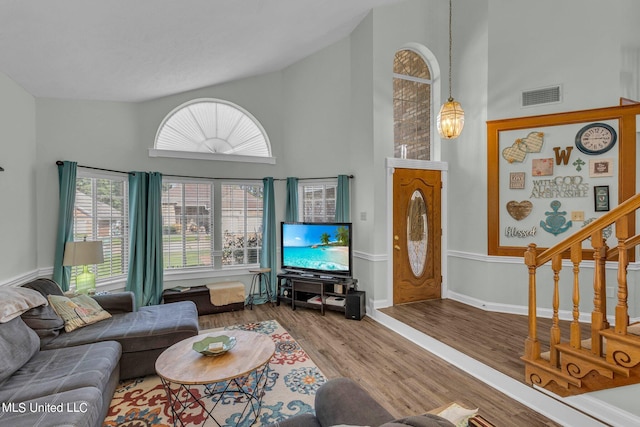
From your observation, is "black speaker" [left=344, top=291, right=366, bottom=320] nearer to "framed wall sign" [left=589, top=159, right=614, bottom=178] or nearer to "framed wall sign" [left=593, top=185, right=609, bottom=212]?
"framed wall sign" [left=593, top=185, right=609, bottom=212]

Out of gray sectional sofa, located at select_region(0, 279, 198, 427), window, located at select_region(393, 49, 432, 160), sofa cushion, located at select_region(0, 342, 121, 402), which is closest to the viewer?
gray sectional sofa, located at select_region(0, 279, 198, 427)

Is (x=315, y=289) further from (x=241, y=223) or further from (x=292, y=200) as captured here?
(x=241, y=223)

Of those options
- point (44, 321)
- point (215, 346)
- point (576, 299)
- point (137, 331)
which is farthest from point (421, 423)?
point (44, 321)

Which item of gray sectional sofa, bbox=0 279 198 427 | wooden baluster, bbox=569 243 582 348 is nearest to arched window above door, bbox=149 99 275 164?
gray sectional sofa, bbox=0 279 198 427

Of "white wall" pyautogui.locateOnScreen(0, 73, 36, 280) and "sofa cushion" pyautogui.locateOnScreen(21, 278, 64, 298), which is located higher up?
"white wall" pyautogui.locateOnScreen(0, 73, 36, 280)

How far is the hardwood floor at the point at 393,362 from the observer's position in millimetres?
2354

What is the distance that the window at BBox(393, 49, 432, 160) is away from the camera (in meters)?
4.70

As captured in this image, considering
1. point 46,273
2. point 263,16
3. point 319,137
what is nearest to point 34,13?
point 263,16

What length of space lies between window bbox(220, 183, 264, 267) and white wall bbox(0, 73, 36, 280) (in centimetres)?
237

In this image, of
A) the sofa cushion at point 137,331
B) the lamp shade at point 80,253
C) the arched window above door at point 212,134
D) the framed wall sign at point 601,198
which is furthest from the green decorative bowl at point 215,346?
the framed wall sign at point 601,198

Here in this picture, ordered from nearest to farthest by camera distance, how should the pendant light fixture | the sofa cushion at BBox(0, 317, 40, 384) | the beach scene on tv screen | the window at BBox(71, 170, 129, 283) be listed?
the sofa cushion at BBox(0, 317, 40, 384), the pendant light fixture, the window at BBox(71, 170, 129, 283), the beach scene on tv screen

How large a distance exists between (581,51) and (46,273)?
277 inches

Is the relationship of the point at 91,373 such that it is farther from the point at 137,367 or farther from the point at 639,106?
the point at 639,106

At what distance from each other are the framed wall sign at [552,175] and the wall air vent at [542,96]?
204 millimetres
